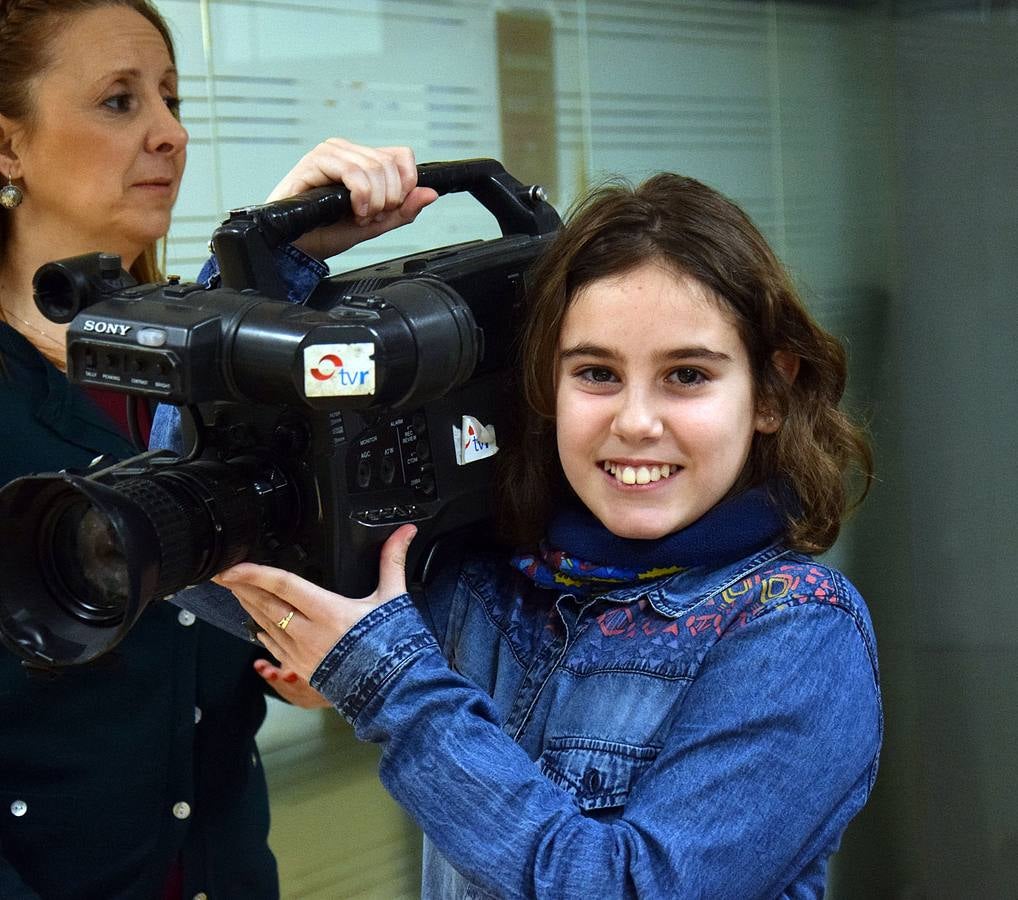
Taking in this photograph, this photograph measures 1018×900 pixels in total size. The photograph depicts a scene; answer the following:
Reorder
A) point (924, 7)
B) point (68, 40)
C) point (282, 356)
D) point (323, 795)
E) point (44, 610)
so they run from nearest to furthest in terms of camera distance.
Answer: point (282, 356)
point (44, 610)
point (68, 40)
point (924, 7)
point (323, 795)

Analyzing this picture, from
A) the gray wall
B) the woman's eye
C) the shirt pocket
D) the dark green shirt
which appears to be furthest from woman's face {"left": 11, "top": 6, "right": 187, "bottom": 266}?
the gray wall

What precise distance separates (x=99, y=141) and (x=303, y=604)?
28.0 inches

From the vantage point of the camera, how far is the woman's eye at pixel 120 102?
147 centimetres

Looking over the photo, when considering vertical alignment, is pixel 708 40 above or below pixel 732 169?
above

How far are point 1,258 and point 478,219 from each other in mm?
904

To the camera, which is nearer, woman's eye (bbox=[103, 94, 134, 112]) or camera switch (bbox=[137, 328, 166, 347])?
camera switch (bbox=[137, 328, 166, 347])

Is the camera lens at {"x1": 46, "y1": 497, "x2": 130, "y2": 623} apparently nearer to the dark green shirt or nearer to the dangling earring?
the dark green shirt

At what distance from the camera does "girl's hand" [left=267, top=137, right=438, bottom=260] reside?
1133 millimetres

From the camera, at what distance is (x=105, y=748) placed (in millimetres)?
1369

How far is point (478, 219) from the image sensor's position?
222 cm

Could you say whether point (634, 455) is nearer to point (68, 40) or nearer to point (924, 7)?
point (68, 40)

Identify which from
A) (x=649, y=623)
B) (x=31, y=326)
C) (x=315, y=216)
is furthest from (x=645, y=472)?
(x=31, y=326)

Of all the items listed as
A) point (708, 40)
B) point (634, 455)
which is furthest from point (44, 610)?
point (708, 40)

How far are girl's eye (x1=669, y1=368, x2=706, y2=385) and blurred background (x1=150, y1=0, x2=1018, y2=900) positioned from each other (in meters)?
1.13
